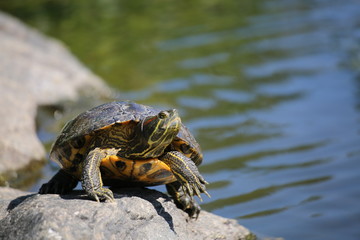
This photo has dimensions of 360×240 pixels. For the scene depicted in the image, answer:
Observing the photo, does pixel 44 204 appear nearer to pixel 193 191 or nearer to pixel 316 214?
pixel 193 191

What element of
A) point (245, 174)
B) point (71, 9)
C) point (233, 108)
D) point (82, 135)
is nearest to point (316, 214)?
point (245, 174)

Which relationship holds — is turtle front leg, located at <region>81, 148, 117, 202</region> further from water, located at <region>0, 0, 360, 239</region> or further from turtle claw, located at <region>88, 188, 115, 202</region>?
water, located at <region>0, 0, 360, 239</region>

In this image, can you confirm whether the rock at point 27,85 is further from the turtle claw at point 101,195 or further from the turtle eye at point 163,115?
the turtle eye at point 163,115

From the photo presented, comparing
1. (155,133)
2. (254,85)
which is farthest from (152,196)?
(254,85)

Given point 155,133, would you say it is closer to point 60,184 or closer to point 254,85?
point 60,184

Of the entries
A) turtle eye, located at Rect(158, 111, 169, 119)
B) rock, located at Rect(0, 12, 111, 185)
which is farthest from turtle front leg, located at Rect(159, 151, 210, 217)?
rock, located at Rect(0, 12, 111, 185)

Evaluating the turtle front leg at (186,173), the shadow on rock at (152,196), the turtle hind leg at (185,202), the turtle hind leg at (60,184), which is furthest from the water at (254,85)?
the turtle hind leg at (60,184)
